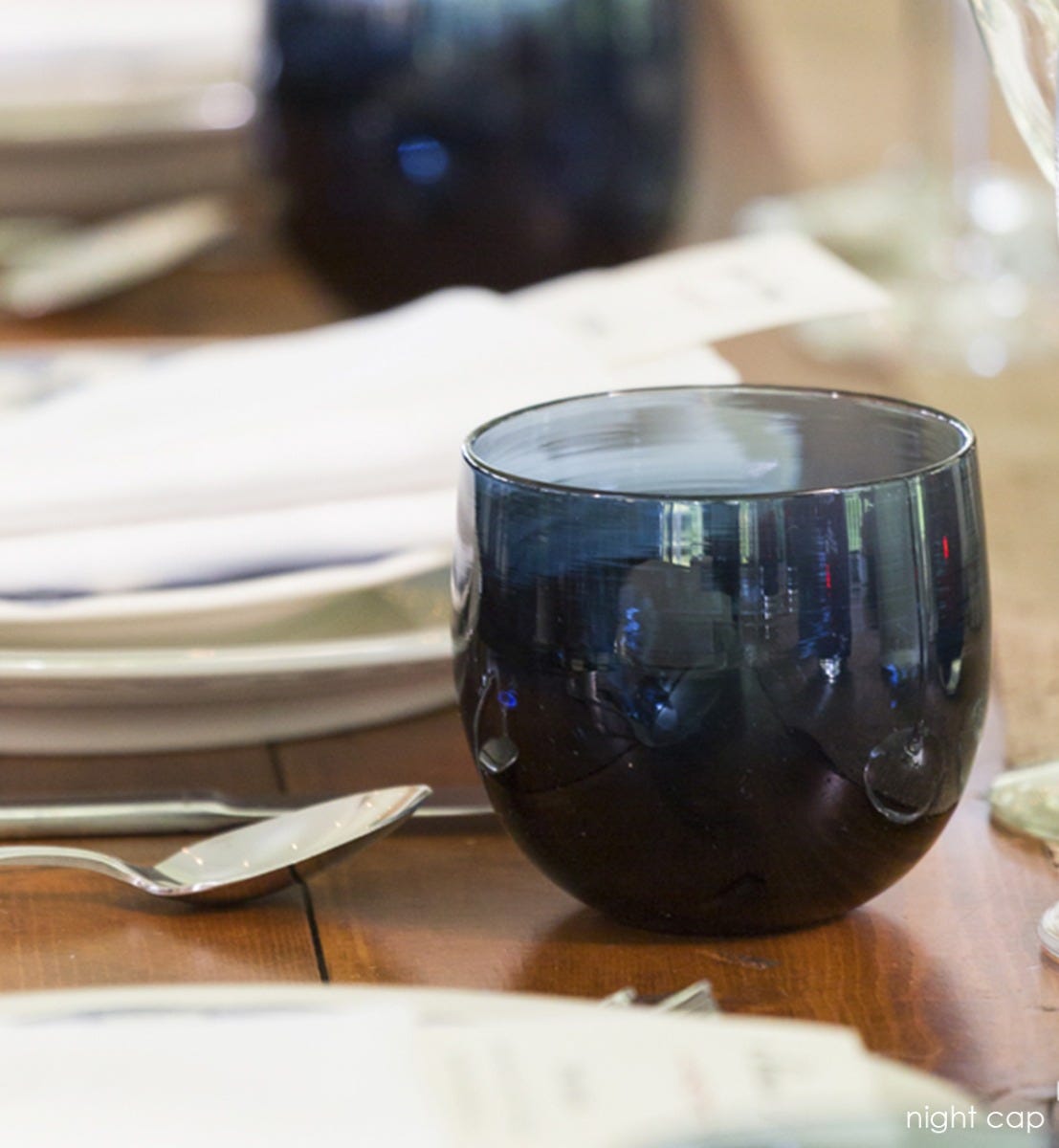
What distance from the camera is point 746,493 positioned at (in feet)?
1.16

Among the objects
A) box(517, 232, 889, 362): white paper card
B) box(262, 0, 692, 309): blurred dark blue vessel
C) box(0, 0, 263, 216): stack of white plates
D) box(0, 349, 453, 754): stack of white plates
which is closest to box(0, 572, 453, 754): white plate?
box(0, 349, 453, 754): stack of white plates

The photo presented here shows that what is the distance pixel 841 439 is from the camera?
1.19ft

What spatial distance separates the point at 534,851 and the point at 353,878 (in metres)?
0.05

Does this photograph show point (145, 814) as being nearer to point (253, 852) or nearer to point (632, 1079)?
point (253, 852)

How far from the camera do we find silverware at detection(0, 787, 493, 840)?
15.1 inches

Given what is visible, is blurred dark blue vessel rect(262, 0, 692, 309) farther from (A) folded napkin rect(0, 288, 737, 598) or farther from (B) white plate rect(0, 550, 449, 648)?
(B) white plate rect(0, 550, 449, 648)

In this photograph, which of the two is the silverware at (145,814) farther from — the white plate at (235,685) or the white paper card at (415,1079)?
the white paper card at (415,1079)

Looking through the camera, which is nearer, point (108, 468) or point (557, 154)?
point (108, 468)

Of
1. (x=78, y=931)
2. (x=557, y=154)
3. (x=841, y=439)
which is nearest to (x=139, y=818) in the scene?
(x=78, y=931)

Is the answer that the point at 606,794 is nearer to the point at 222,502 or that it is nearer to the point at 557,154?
the point at 222,502

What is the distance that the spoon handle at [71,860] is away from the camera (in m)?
0.35

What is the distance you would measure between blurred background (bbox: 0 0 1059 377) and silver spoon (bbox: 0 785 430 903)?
45 centimetres

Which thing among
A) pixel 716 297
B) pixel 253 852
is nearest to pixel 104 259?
pixel 716 297

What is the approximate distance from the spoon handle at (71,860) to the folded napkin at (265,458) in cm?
10
